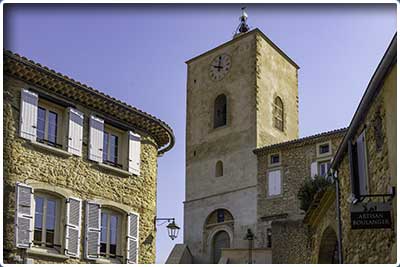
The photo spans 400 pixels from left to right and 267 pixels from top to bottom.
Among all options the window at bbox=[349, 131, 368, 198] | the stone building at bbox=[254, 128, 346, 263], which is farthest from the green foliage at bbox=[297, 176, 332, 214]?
the window at bbox=[349, 131, 368, 198]

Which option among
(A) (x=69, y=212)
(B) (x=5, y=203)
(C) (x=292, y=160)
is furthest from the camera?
(C) (x=292, y=160)

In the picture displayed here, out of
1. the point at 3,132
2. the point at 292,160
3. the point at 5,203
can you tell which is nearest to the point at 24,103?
the point at 3,132

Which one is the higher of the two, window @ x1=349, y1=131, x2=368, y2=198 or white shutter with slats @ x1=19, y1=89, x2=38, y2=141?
white shutter with slats @ x1=19, y1=89, x2=38, y2=141

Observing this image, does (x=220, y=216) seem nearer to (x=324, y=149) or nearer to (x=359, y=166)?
(x=324, y=149)

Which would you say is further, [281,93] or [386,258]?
[281,93]

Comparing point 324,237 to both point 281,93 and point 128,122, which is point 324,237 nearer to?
point 128,122

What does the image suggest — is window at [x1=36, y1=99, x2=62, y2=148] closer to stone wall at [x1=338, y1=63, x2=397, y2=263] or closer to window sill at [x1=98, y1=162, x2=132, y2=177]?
window sill at [x1=98, y1=162, x2=132, y2=177]

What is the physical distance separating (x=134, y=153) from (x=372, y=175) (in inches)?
A: 294

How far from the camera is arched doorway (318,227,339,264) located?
576 inches

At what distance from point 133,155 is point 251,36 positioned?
20.8 meters

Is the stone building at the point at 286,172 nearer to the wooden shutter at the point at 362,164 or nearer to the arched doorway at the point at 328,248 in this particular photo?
the arched doorway at the point at 328,248

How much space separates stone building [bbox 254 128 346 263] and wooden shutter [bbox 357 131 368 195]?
18077 mm

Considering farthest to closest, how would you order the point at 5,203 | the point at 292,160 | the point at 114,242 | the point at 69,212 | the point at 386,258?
the point at 292,160
the point at 114,242
the point at 69,212
the point at 5,203
the point at 386,258

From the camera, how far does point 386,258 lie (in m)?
9.05
